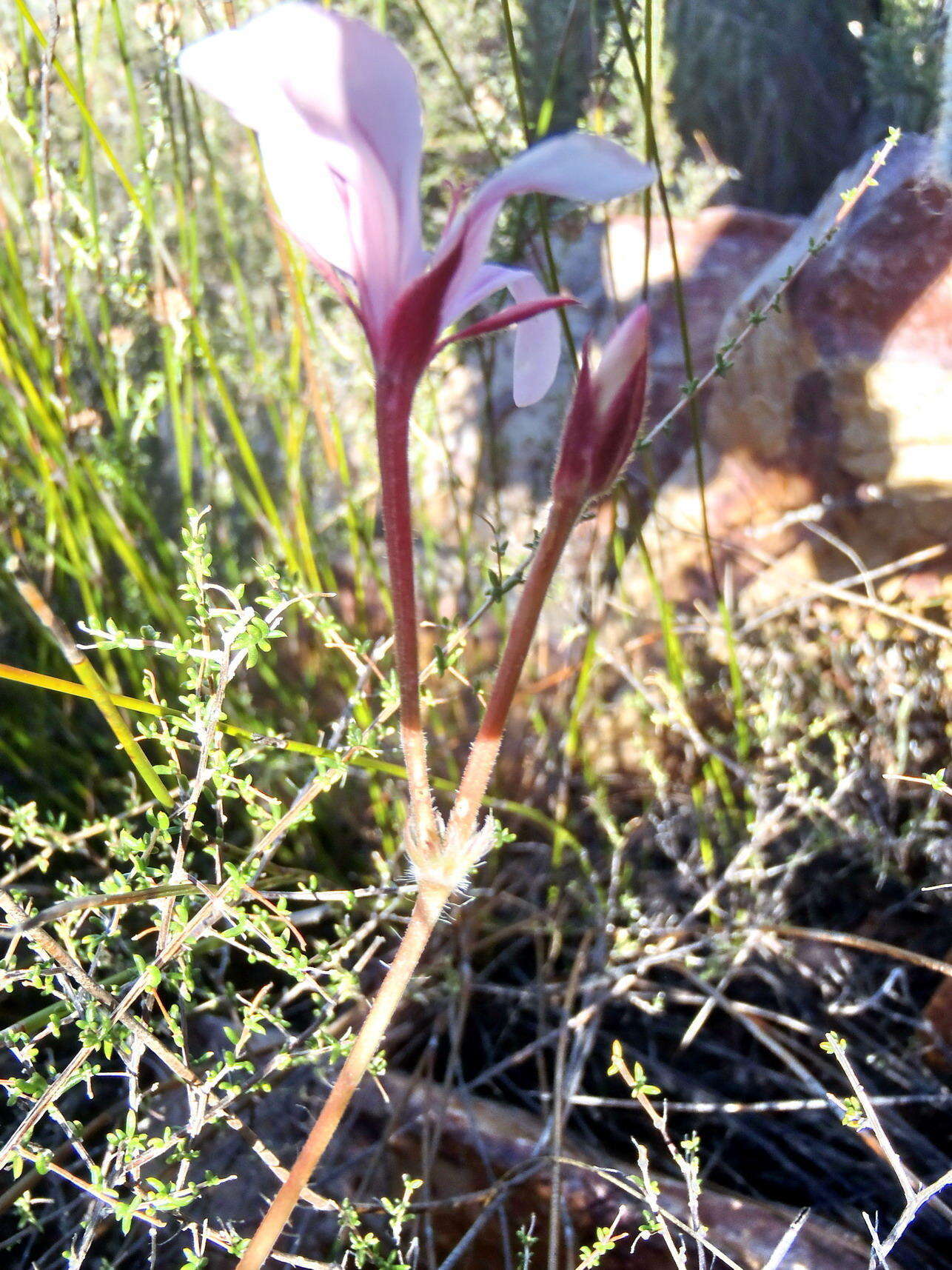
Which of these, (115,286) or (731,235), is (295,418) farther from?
(731,235)

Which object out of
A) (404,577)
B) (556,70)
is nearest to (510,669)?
(404,577)

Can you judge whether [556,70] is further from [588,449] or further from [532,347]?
[588,449]

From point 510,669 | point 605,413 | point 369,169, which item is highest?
point 369,169

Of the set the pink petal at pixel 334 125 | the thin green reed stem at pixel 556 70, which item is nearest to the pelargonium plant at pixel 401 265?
the pink petal at pixel 334 125

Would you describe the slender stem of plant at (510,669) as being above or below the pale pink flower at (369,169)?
below

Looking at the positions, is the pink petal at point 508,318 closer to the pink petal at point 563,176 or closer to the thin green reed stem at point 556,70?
the pink petal at point 563,176

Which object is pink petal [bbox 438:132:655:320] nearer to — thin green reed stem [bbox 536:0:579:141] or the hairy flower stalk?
the hairy flower stalk

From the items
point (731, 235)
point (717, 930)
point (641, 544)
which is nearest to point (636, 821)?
point (717, 930)
